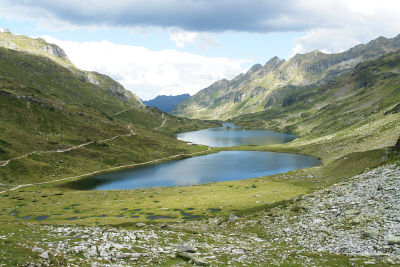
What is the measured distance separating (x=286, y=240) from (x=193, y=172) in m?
128

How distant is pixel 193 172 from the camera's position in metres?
161

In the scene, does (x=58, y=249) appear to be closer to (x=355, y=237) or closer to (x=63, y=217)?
(x=355, y=237)

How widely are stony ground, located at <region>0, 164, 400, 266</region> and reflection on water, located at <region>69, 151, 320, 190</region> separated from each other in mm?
97323

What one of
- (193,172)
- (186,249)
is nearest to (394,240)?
(186,249)

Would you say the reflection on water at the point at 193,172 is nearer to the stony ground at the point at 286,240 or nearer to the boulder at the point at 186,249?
the stony ground at the point at 286,240

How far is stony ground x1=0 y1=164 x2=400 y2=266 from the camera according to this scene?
2527 cm

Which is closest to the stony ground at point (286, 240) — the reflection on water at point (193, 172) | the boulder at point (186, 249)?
the boulder at point (186, 249)

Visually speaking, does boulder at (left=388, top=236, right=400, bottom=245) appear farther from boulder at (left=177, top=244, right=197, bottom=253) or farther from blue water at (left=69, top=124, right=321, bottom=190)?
blue water at (left=69, top=124, right=321, bottom=190)

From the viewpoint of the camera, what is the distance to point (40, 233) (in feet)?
108

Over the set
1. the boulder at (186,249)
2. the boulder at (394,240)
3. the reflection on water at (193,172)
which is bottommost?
the reflection on water at (193,172)

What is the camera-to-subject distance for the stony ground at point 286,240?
2527cm

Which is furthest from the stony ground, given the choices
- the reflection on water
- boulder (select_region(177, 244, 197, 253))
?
the reflection on water

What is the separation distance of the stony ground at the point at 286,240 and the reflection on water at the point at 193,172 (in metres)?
97.3

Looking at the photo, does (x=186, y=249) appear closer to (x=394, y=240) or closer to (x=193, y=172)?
(x=394, y=240)
